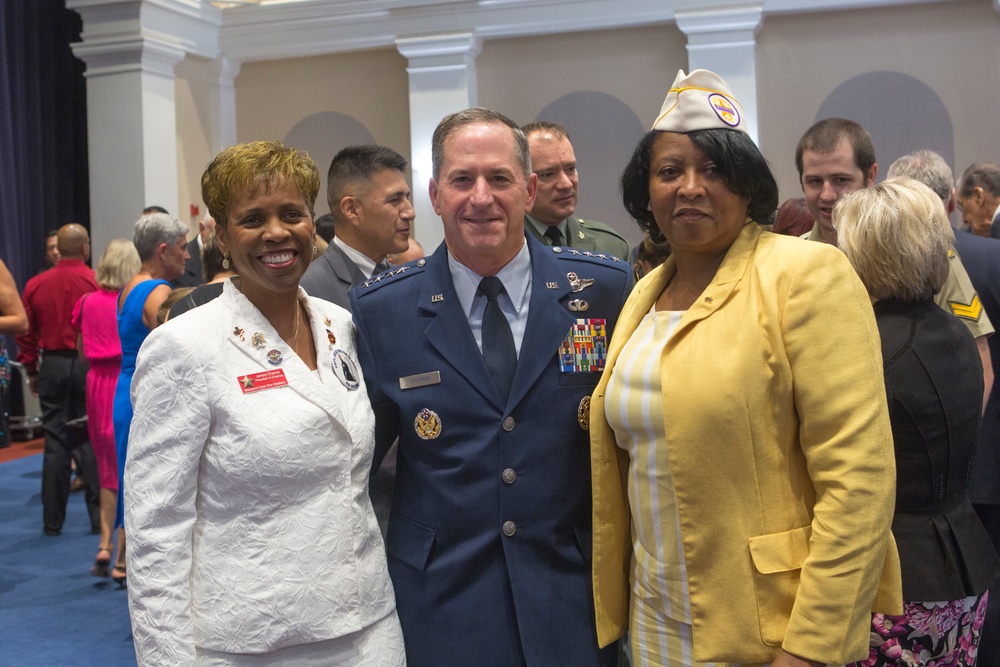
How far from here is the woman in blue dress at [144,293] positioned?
4453mm

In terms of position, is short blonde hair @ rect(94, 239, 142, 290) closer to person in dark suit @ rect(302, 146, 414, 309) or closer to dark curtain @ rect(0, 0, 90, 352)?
person in dark suit @ rect(302, 146, 414, 309)

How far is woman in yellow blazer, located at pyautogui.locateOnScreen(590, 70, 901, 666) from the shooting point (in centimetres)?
158

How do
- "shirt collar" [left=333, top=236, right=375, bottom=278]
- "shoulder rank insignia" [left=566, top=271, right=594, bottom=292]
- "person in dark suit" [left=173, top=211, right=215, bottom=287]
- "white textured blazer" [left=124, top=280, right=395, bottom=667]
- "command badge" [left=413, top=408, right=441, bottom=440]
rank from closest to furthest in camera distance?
"white textured blazer" [left=124, top=280, right=395, bottom=667] < "command badge" [left=413, top=408, right=441, bottom=440] < "shoulder rank insignia" [left=566, top=271, right=594, bottom=292] < "shirt collar" [left=333, top=236, right=375, bottom=278] < "person in dark suit" [left=173, top=211, right=215, bottom=287]

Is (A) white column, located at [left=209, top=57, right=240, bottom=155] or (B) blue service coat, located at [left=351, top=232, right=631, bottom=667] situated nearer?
(B) blue service coat, located at [left=351, top=232, right=631, bottom=667]

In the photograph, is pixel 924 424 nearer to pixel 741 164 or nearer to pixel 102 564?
pixel 741 164

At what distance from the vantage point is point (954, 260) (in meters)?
2.81

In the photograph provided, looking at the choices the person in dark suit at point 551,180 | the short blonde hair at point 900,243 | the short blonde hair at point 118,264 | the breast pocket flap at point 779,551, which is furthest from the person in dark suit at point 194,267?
the breast pocket flap at point 779,551

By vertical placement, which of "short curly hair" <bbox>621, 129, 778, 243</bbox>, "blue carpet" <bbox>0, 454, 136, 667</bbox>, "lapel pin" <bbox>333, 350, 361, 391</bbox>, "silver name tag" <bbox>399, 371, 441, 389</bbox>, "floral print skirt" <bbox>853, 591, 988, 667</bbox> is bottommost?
"blue carpet" <bbox>0, 454, 136, 667</bbox>

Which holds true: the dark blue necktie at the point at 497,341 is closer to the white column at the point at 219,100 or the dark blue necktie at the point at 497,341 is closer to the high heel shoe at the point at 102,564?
the high heel shoe at the point at 102,564

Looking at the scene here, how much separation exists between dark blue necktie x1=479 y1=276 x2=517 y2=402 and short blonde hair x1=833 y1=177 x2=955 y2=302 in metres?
0.82

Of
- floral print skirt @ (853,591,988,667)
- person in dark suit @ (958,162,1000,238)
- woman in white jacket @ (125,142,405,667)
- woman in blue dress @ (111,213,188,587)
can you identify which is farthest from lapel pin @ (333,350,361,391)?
person in dark suit @ (958,162,1000,238)

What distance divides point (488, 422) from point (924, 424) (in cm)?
96

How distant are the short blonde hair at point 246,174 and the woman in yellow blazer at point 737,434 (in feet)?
2.16

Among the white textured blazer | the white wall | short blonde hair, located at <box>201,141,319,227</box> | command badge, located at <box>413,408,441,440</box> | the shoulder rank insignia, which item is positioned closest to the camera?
the white textured blazer
